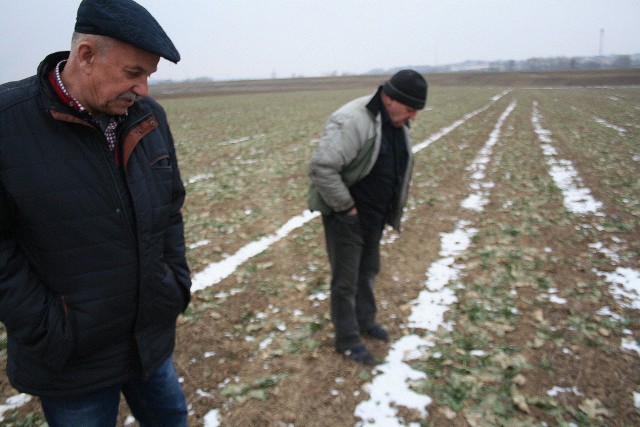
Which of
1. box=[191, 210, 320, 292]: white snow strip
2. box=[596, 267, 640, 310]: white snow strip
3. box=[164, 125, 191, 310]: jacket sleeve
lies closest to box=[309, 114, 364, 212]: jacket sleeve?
box=[164, 125, 191, 310]: jacket sleeve

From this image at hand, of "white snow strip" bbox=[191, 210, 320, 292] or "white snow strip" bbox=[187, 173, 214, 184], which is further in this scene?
"white snow strip" bbox=[187, 173, 214, 184]

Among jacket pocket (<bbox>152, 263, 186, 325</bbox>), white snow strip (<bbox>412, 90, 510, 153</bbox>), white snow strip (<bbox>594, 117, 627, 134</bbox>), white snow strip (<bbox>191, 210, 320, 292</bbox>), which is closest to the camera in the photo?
jacket pocket (<bbox>152, 263, 186, 325</bbox>)

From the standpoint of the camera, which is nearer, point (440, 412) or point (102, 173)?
point (102, 173)

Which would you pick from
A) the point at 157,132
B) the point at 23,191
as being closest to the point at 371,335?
the point at 157,132

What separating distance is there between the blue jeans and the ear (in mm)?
1382

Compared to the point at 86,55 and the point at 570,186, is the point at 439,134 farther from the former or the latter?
the point at 86,55

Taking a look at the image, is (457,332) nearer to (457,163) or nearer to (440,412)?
(440,412)

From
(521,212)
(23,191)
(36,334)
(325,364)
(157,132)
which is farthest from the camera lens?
(521,212)

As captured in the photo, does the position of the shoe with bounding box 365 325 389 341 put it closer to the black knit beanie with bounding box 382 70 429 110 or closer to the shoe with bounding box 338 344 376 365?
the shoe with bounding box 338 344 376 365

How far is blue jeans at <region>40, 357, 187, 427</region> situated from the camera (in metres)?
1.79

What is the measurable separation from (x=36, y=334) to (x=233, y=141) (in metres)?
15.0

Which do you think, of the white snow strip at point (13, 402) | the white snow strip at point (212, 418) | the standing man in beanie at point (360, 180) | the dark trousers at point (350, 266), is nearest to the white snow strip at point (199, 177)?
the white snow strip at point (13, 402)

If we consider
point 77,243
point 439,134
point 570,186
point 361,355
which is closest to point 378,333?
point 361,355

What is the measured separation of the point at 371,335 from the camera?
13.7 ft
